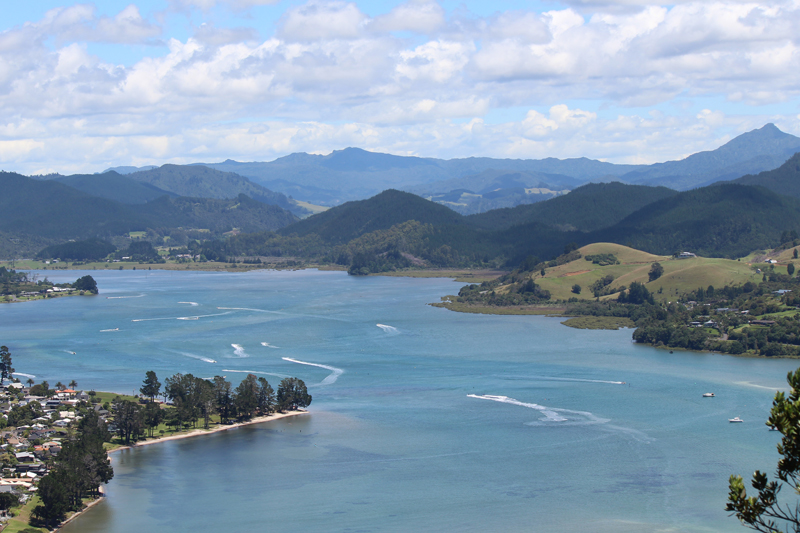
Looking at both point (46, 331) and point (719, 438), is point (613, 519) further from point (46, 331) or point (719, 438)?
point (46, 331)

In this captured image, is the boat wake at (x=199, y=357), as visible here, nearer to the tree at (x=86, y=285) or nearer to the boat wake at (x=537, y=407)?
the boat wake at (x=537, y=407)

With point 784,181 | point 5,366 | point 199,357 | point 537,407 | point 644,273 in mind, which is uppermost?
point 784,181

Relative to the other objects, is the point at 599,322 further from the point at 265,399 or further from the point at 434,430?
the point at 265,399

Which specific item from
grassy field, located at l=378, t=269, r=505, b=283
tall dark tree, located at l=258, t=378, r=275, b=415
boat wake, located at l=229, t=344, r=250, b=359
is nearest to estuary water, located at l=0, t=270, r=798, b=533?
boat wake, located at l=229, t=344, r=250, b=359

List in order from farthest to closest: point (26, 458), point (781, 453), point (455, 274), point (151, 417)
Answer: point (455, 274) → point (151, 417) → point (26, 458) → point (781, 453)

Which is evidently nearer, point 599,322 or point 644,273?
point 599,322

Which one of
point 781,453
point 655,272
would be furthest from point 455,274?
point 781,453

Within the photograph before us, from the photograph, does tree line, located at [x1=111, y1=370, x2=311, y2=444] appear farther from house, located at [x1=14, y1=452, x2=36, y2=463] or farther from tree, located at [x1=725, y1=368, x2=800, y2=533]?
tree, located at [x1=725, y1=368, x2=800, y2=533]

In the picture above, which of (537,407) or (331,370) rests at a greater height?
(331,370)
